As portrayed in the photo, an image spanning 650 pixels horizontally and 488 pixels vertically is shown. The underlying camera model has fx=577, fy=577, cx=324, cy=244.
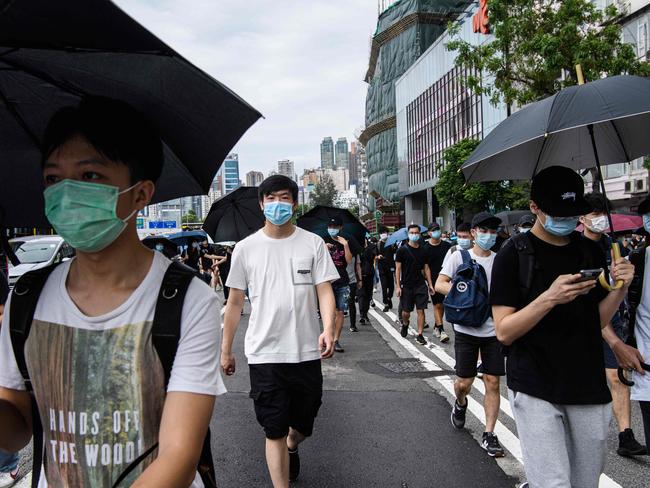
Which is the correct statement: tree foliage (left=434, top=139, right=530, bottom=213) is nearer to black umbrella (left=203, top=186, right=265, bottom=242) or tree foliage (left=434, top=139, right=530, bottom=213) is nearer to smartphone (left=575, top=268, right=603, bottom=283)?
black umbrella (left=203, top=186, right=265, bottom=242)

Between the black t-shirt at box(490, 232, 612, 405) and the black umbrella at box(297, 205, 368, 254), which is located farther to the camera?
the black umbrella at box(297, 205, 368, 254)

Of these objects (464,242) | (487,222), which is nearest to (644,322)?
(487,222)

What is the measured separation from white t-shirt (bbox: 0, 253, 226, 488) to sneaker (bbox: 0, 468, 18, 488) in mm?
2870

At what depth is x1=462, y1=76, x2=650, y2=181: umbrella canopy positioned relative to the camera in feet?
8.96

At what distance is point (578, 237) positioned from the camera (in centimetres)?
288

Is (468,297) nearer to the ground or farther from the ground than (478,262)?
nearer to the ground

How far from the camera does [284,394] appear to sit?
354cm

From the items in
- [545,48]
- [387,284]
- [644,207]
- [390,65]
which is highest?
[390,65]

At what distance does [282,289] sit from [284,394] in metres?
0.65

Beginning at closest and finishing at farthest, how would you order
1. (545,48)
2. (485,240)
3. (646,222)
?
(646,222) < (485,240) < (545,48)

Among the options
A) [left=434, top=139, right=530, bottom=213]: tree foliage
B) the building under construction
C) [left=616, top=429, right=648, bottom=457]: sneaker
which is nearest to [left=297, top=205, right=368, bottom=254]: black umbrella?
[left=616, top=429, right=648, bottom=457]: sneaker

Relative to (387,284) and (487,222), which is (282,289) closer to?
(487,222)

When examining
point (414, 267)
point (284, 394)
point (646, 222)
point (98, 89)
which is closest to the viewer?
point (98, 89)

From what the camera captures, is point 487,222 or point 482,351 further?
point 487,222
